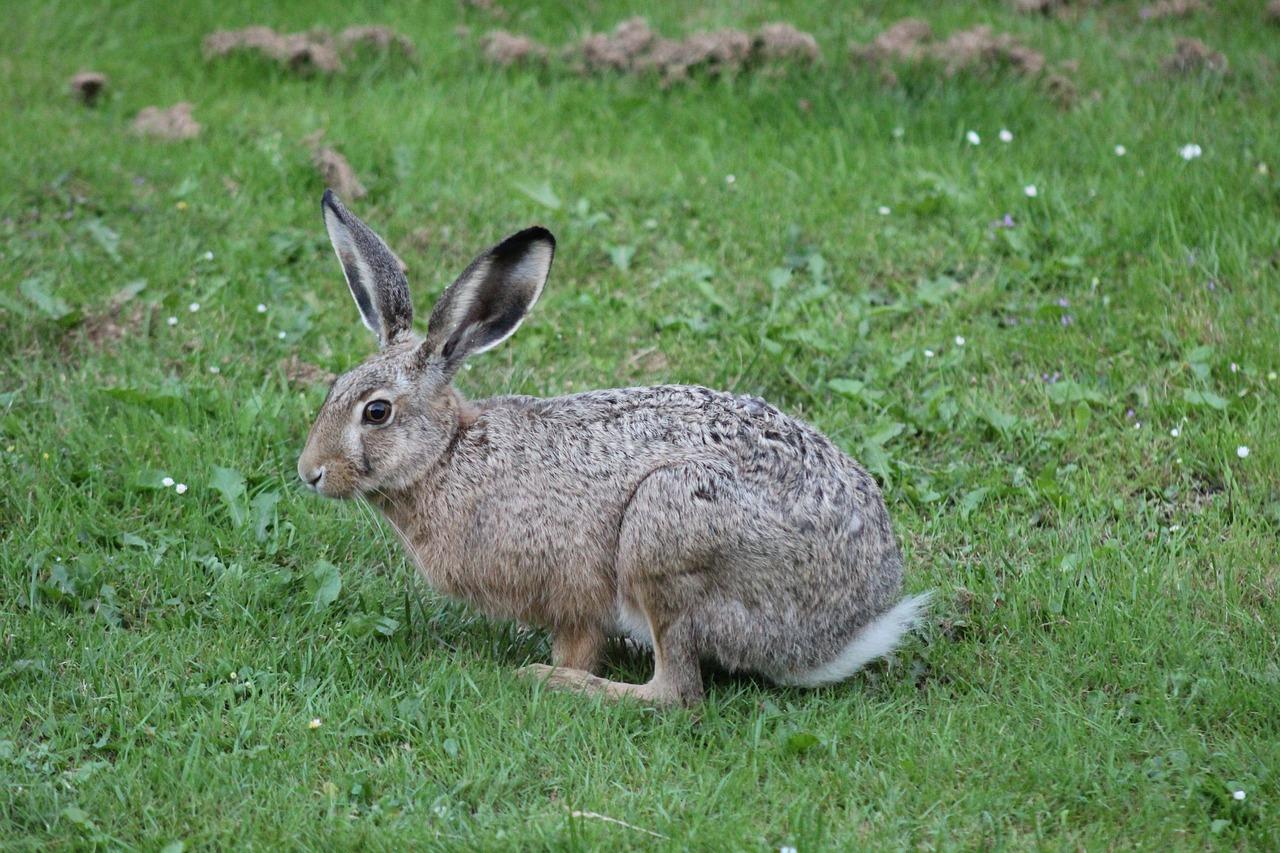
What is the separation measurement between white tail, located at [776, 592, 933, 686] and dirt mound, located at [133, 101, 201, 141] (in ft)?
16.8

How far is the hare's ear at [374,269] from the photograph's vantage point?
18.6ft

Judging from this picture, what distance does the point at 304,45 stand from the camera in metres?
9.09

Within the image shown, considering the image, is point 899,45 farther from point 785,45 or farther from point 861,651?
point 861,651

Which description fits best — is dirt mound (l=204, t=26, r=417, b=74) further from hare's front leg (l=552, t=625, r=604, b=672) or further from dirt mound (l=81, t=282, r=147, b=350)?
hare's front leg (l=552, t=625, r=604, b=672)

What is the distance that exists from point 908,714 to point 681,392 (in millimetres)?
1434

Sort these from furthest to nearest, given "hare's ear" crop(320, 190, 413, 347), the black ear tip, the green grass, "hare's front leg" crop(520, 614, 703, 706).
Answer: "hare's ear" crop(320, 190, 413, 347), the black ear tip, "hare's front leg" crop(520, 614, 703, 706), the green grass

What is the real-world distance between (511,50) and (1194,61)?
4.02 metres

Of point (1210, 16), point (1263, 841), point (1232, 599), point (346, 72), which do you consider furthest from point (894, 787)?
point (1210, 16)

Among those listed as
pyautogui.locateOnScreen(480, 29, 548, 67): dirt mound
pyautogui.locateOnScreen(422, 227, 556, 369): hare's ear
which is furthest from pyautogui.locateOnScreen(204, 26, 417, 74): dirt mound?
pyautogui.locateOnScreen(422, 227, 556, 369): hare's ear

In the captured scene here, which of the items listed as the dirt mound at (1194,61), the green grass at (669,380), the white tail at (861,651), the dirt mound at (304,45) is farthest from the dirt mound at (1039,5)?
the white tail at (861,651)

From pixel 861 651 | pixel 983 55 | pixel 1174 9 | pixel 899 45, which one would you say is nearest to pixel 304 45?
pixel 899 45

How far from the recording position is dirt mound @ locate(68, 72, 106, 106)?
8.88 meters

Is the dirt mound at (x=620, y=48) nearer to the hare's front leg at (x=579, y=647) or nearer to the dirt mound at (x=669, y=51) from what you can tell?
the dirt mound at (x=669, y=51)

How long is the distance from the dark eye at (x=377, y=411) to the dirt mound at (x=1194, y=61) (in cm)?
549
